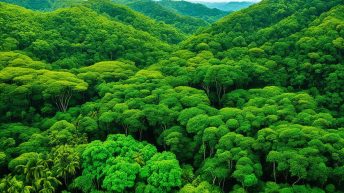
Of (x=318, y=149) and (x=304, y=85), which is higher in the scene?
(x=304, y=85)

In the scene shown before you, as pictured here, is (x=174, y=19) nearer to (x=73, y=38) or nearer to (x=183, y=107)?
(x=73, y=38)

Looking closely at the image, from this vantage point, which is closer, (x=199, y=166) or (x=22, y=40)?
(x=199, y=166)

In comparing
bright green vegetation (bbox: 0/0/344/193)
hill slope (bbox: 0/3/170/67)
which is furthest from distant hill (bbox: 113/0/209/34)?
bright green vegetation (bbox: 0/0/344/193)

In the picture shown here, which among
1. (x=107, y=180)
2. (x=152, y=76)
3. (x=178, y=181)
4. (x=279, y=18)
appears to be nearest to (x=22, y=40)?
(x=152, y=76)

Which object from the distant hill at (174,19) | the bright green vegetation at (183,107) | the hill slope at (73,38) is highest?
the distant hill at (174,19)

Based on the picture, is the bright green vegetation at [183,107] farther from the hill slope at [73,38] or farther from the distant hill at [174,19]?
the distant hill at [174,19]

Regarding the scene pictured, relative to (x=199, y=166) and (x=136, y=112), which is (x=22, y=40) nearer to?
(x=136, y=112)

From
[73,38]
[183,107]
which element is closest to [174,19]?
[73,38]

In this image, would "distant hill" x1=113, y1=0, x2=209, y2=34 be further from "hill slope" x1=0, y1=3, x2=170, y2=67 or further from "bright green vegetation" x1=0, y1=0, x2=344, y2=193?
"bright green vegetation" x1=0, y1=0, x2=344, y2=193

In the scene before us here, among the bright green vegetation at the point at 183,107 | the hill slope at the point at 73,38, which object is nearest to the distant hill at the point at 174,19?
the hill slope at the point at 73,38
